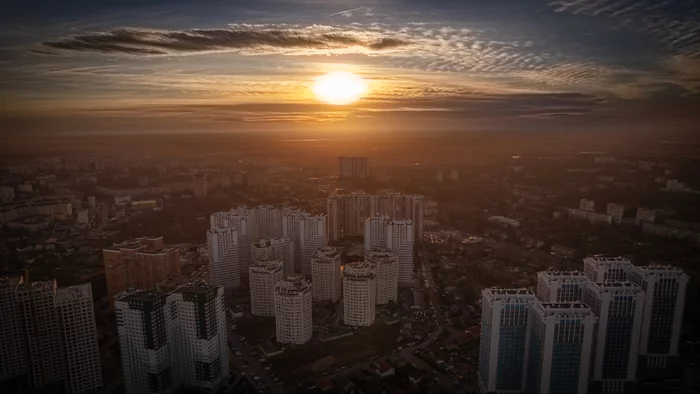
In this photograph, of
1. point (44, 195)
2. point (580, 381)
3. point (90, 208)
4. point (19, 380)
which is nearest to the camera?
point (580, 381)

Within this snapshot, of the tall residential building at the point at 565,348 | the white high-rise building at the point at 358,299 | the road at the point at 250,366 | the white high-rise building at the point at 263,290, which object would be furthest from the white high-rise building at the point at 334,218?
the tall residential building at the point at 565,348

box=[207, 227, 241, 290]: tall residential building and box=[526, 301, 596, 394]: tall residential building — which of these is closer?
box=[526, 301, 596, 394]: tall residential building

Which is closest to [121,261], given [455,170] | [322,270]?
[322,270]

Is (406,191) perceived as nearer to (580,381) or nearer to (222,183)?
(222,183)

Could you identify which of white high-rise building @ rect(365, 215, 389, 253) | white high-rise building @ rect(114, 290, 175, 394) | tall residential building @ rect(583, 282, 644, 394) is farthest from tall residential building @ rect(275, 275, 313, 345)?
tall residential building @ rect(583, 282, 644, 394)

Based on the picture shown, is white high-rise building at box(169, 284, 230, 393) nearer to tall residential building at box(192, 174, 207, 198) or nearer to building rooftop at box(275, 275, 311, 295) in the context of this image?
building rooftop at box(275, 275, 311, 295)

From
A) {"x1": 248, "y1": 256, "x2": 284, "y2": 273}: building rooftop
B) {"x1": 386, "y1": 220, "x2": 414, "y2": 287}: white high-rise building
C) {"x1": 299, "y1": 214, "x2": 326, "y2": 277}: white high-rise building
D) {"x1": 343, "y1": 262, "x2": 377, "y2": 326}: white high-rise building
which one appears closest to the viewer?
{"x1": 343, "y1": 262, "x2": 377, "y2": 326}: white high-rise building

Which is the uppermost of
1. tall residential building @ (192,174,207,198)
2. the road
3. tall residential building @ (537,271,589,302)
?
tall residential building @ (192,174,207,198)
